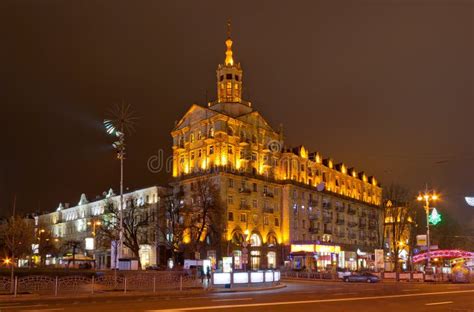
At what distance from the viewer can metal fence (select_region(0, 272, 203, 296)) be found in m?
34.1

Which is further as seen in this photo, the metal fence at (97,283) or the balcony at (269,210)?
the balcony at (269,210)

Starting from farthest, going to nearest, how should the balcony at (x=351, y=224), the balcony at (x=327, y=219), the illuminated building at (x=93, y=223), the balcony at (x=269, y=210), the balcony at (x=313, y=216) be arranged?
the balcony at (x=351, y=224) → the balcony at (x=327, y=219) → the balcony at (x=313, y=216) → the illuminated building at (x=93, y=223) → the balcony at (x=269, y=210)

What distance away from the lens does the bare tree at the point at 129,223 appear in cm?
7275

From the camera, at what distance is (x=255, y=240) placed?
8444 centimetres

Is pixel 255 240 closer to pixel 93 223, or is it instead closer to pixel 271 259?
pixel 271 259

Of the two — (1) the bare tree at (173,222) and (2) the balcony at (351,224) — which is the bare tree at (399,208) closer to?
(2) the balcony at (351,224)

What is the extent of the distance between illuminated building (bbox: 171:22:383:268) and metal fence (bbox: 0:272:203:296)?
3685cm

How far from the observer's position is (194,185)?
274 feet

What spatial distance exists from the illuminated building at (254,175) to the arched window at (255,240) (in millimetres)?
127

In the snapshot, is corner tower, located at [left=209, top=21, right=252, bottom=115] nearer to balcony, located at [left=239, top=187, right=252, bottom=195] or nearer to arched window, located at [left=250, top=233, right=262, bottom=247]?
balcony, located at [left=239, top=187, right=252, bottom=195]

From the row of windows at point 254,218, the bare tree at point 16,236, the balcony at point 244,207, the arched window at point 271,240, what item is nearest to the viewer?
the bare tree at point 16,236

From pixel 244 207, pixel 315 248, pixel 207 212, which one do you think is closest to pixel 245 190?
pixel 244 207

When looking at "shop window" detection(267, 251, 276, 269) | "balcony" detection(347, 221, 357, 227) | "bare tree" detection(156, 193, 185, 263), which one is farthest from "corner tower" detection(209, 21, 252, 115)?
"balcony" detection(347, 221, 357, 227)

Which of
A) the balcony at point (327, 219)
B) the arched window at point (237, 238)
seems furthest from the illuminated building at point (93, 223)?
the balcony at point (327, 219)
